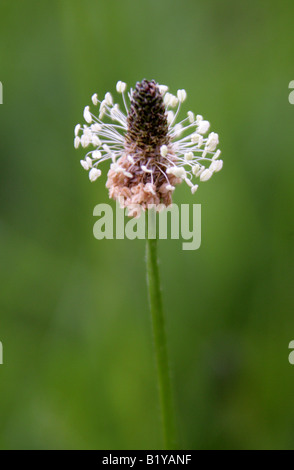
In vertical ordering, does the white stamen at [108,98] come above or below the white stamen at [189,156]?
above

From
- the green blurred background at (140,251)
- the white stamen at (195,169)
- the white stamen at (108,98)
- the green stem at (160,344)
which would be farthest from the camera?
the green blurred background at (140,251)

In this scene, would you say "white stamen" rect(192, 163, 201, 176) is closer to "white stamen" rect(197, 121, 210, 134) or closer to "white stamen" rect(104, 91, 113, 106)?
"white stamen" rect(197, 121, 210, 134)

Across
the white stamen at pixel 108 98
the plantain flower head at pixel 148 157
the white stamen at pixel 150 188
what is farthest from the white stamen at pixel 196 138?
the white stamen at pixel 108 98

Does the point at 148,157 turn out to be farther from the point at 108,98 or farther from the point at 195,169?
the point at 108,98

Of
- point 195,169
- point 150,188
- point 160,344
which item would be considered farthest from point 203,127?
point 160,344

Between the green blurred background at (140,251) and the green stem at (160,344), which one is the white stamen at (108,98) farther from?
the green blurred background at (140,251)

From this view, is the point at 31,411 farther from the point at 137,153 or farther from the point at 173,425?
the point at 137,153

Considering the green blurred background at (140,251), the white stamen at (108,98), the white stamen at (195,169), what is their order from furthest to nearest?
1. the green blurred background at (140,251)
2. the white stamen at (108,98)
3. the white stamen at (195,169)
